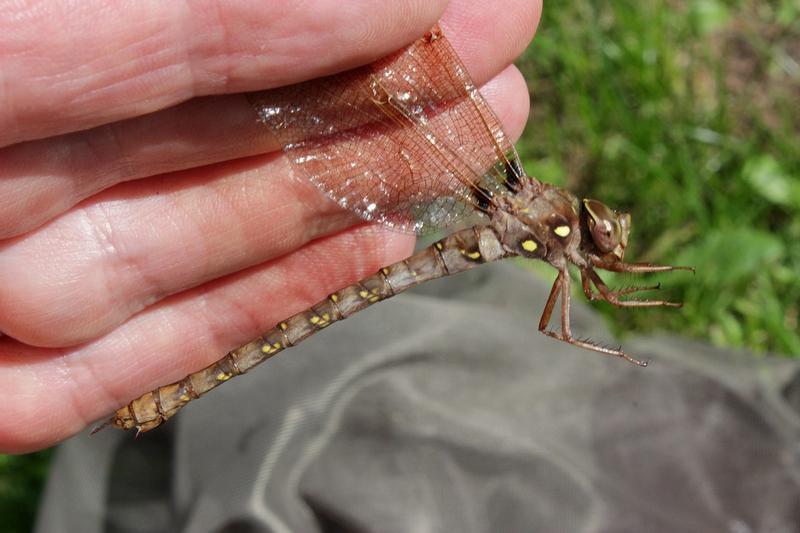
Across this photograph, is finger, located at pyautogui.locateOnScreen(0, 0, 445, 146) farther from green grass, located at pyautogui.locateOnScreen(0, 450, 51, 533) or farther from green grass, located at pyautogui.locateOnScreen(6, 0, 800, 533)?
green grass, located at pyautogui.locateOnScreen(0, 450, 51, 533)

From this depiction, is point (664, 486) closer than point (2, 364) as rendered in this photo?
No

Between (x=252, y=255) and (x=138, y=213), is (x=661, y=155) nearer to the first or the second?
(x=252, y=255)

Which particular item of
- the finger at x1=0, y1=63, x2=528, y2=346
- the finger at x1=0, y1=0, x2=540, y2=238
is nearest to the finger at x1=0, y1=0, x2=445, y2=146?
the finger at x1=0, y1=0, x2=540, y2=238

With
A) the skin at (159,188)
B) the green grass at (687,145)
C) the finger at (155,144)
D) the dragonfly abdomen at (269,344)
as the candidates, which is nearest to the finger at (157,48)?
the skin at (159,188)

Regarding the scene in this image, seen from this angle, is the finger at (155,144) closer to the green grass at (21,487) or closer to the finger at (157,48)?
the finger at (157,48)

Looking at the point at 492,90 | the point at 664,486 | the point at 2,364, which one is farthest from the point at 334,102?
the point at 664,486

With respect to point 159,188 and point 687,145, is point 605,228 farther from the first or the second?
point 687,145
